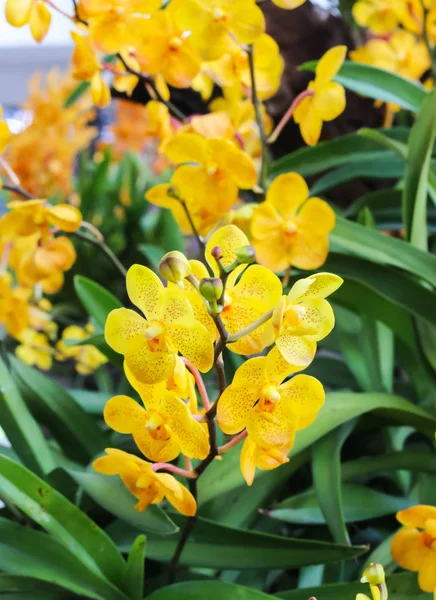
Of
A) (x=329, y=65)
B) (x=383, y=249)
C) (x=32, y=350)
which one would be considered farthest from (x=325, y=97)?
(x=32, y=350)

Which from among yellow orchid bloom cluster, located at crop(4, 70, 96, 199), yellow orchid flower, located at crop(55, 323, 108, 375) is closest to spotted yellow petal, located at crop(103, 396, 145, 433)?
yellow orchid flower, located at crop(55, 323, 108, 375)

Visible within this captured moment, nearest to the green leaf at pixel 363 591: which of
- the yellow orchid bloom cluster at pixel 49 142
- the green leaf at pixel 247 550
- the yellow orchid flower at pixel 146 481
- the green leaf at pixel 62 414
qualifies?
the green leaf at pixel 247 550

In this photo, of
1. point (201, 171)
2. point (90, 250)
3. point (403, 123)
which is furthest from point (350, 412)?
point (90, 250)

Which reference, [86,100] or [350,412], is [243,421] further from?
[86,100]

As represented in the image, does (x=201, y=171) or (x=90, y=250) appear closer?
(x=201, y=171)

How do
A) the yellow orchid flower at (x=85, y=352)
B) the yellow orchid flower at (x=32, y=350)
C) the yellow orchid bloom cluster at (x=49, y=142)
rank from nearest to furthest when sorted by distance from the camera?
1. the yellow orchid flower at (x=85, y=352)
2. the yellow orchid flower at (x=32, y=350)
3. the yellow orchid bloom cluster at (x=49, y=142)

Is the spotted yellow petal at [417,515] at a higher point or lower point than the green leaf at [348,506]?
higher

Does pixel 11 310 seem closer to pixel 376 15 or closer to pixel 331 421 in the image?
pixel 331 421

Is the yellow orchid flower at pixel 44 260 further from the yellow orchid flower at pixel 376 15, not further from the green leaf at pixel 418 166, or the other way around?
the yellow orchid flower at pixel 376 15

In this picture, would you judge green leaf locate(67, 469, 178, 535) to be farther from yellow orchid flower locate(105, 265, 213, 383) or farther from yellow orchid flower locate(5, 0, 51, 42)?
yellow orchid flower locate(5, 0, 51, 42)
